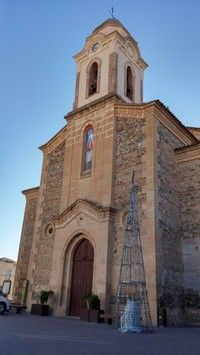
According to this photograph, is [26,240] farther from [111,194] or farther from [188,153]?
[188,153]

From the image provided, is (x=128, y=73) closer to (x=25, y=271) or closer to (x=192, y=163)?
(x=192, y=163)

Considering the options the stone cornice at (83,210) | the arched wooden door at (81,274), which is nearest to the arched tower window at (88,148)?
the stone cornice at (83,210)

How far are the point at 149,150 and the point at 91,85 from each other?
7.00 metres

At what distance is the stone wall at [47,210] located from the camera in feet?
53.4

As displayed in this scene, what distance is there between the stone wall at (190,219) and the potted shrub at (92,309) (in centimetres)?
380

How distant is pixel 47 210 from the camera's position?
58.5ft

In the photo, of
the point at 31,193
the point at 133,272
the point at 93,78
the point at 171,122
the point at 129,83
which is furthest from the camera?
the point at 31,193

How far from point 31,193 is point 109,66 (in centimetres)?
952

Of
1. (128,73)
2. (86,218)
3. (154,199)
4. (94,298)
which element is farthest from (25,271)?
(128,73)

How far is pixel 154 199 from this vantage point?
13.3 meters

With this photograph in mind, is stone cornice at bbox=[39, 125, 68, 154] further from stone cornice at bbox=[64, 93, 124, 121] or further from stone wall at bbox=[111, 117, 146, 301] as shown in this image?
stone wall at bbox=[111, 117, 146, 301]

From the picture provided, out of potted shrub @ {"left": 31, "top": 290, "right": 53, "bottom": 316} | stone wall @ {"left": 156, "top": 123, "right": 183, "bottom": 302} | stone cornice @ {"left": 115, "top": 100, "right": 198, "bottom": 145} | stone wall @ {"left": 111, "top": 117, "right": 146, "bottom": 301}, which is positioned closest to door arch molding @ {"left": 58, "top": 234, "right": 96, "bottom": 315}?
potted shrub @ {"left": 31, "top": 290, "right": 53, "bottom": 316}

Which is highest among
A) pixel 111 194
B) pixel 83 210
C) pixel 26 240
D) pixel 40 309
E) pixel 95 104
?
pixel 95 104

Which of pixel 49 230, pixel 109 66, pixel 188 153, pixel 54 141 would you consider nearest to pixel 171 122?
pixel 188 153
